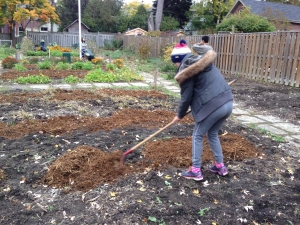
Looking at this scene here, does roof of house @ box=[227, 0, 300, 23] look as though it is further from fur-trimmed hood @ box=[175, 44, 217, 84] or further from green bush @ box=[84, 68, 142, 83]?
fur-trimmed hood @ box=[175, 44, 217, 84]

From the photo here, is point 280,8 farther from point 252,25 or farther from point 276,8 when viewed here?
point 252,25

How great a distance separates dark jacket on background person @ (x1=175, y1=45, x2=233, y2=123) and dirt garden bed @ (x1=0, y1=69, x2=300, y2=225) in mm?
859

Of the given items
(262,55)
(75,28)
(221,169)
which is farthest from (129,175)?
(75,28)

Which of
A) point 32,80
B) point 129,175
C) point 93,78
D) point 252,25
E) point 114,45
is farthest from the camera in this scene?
point 114,45

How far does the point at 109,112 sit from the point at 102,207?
11.2ft

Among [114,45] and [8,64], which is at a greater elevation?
[114,45]

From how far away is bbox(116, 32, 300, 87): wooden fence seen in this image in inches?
380

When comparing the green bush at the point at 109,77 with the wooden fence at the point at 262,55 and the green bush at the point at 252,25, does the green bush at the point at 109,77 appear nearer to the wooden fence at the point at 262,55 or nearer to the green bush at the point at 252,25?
the wooden fence at the point at 262,55

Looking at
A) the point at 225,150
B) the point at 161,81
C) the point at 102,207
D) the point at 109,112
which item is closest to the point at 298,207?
the point at 225,150

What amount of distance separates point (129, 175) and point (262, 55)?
921 centimetres

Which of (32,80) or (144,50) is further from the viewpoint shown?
(144,50)

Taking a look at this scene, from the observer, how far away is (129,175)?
3346 mm

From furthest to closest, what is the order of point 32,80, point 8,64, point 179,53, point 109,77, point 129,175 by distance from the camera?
point 8,64, point 109,77, point 32,80, point 129,175, point 179,53

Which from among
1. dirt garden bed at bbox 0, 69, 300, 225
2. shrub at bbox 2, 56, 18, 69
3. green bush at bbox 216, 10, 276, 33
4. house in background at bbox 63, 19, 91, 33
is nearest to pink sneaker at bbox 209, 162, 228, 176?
dirt garden bed at bbox 0, 69, 300, 225
